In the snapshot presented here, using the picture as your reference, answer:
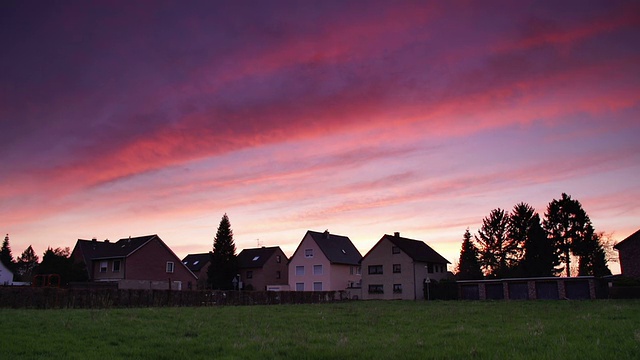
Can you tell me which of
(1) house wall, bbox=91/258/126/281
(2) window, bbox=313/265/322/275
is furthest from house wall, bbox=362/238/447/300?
(1) house wall, bbox=91/258/126/281

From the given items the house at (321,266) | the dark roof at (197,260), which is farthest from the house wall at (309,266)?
the dark roof at (197,260)

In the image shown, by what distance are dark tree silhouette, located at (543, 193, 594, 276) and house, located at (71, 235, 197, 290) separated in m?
54.2

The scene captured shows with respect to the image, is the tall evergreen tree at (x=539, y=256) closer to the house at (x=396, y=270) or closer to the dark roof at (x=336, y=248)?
the house at (x=396, y=270)

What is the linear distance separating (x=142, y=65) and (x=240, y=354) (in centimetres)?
1697

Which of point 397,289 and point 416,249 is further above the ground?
point 416,249

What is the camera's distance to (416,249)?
230ft

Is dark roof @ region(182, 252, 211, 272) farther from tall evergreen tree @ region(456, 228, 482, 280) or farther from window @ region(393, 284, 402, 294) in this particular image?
tall evergreen tree @ region(456, 228, 482, 280)

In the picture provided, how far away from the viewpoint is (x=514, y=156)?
26844 millimetres

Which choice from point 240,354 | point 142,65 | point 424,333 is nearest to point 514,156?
point 424,333

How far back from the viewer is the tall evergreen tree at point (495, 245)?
82.9 metres

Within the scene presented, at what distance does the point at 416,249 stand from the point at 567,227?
24504 mm

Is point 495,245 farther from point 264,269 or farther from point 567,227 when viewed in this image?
point 264,269

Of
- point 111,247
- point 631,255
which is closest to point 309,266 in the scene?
point 111,247

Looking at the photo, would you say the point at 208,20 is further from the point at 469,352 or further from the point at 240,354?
the point at 469,352
